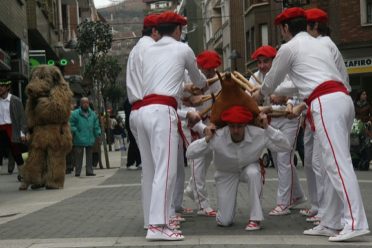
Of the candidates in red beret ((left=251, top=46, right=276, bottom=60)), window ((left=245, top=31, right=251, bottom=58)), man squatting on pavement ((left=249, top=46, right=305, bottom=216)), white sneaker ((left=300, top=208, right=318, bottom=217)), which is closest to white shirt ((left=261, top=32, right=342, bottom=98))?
man squatting on pavement ((left=249, top=46, right=305, bottom=216))

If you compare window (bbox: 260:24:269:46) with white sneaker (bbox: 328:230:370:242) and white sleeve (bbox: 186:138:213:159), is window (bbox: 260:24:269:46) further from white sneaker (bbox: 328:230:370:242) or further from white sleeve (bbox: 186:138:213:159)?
white sneaker (bbox: 328:230:370:242)

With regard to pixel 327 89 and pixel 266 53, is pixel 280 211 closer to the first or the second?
pixel 266 53

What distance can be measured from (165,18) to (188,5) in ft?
324

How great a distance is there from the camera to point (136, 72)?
26.3ft

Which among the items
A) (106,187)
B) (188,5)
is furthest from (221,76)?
(188,5)

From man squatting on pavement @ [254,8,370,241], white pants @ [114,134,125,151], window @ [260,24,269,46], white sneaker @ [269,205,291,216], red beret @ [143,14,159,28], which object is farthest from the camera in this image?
window @ [260,24,269,46]

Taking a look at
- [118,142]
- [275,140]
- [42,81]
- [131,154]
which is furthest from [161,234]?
[118,142]

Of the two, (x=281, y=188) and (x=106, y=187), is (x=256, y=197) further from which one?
(x=106, y=187)

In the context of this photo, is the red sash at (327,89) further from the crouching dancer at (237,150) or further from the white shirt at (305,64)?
the crouching dancer at (237,150)

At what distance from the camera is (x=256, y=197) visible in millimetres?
8086

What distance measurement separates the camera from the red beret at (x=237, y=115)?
7.84 m

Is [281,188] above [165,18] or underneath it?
underneath

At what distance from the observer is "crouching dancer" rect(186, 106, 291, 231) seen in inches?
314

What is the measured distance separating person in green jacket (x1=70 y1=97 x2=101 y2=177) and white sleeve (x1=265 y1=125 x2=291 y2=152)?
10552 millimetres
